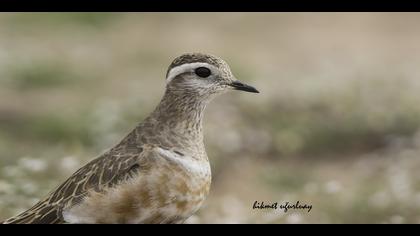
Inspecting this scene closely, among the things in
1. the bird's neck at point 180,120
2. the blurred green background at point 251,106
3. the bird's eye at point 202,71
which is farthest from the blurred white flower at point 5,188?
the bird's eye at point 202,71

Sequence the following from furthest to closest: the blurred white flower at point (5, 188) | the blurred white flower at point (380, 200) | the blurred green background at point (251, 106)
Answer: the blurred green background at point (251, 106), the blurred white flower at point (380, 200), the blurred white flower at point (5, 188)

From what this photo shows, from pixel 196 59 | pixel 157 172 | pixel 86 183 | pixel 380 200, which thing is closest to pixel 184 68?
pixel 196 59

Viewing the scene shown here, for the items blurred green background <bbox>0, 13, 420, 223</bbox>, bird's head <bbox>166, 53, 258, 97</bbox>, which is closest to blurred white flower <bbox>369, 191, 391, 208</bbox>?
blurred green background <bbox>0, 13, 420, 223</bbox>

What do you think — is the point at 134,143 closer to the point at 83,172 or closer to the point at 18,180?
the point at 83,172

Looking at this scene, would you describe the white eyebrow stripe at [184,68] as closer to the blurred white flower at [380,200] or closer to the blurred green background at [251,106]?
the blurred green background at [251,106]

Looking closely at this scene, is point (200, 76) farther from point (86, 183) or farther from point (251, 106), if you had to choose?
point (251, 106)
